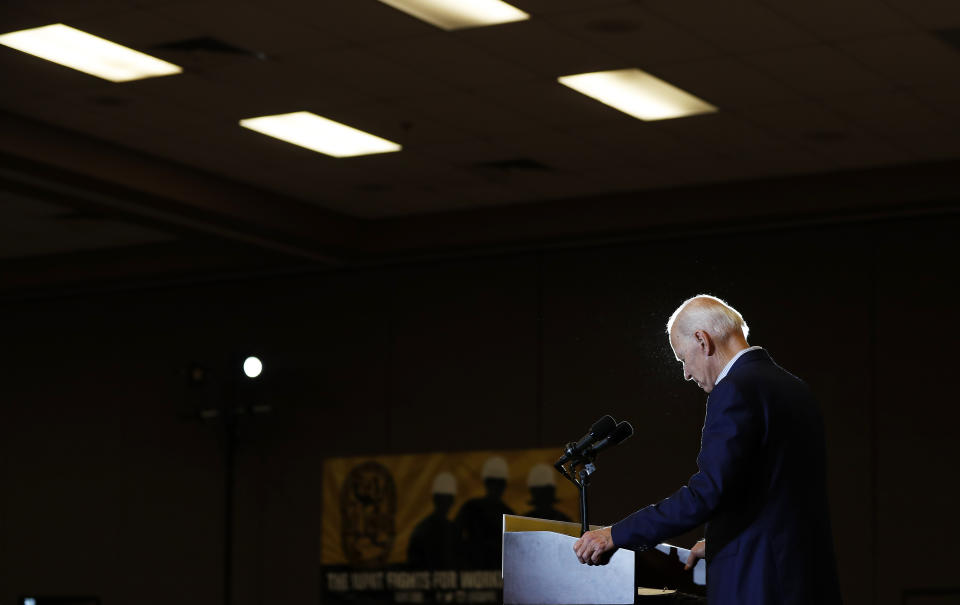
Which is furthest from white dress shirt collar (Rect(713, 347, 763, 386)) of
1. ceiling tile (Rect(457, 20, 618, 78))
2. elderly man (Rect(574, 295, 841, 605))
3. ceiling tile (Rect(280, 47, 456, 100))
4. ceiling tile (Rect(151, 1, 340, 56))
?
ceiling tile (Rect(280, 47, 456, 100))

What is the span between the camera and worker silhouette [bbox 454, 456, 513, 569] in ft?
34.7

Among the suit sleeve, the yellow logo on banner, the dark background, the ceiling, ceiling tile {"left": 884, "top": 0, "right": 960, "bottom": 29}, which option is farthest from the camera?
the yellow logo on banner

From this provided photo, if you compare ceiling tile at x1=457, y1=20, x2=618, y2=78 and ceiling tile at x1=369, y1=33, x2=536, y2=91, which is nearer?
ceiling tile at x1=457, y1=20, x2=618, y2=78

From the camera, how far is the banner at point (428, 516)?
1046cm

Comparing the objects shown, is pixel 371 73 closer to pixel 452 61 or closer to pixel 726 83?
pixel 452 61

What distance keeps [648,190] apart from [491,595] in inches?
124

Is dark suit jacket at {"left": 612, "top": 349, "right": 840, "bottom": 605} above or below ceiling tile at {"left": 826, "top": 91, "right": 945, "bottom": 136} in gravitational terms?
below

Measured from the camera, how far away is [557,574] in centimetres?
341

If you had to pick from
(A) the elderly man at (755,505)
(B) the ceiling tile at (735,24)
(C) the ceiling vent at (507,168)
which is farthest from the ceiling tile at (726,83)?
(A) the elderly man at (755,505)

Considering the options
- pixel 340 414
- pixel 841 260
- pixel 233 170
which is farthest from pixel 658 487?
pixel 233 170

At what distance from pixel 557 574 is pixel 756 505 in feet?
1.70

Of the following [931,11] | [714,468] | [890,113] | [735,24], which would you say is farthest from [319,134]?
[714,468]

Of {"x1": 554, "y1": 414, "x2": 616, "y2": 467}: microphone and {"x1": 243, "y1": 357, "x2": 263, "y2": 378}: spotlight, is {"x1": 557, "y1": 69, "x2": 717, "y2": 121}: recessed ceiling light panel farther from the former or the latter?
{"x1": 243, "y1": 357, "x2": 263, "y2": 378}: spotlight

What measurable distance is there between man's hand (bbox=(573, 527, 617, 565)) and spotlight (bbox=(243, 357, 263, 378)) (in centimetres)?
828
